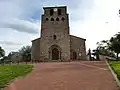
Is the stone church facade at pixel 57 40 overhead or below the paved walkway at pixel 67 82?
overhead

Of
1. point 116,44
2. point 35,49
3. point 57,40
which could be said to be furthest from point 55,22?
point 116,44

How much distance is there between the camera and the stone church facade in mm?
55000

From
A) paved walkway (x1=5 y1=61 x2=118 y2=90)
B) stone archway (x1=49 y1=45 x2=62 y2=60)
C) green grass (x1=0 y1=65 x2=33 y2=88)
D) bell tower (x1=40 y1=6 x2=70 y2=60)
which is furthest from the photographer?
bell tower (x1=40 y1=6 x2=70 y2=60)

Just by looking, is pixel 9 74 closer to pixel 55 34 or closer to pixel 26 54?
pixel 55 34

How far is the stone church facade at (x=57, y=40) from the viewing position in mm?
55000

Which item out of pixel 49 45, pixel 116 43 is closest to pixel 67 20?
pixel 49 45

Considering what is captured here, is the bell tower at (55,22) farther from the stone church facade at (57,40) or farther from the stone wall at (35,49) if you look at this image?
the stone wall at (35,49)

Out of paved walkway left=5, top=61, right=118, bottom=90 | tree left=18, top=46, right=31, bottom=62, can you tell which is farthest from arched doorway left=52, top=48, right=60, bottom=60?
paved walkway left=5, top=61, right=118, bottom=90

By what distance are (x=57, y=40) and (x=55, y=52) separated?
262 cm

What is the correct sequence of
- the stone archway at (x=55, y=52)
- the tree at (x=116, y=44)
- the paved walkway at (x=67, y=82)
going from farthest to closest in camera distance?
the stone archway at (x=55, y=52) → the tree at (x=116, y=44) → the paved walkway at (x=67, y=82)

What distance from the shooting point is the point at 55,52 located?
2190 inches

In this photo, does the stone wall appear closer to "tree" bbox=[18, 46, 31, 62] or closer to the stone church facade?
the stone church facade

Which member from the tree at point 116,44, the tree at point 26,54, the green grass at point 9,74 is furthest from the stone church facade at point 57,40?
the green grass at point 9,74

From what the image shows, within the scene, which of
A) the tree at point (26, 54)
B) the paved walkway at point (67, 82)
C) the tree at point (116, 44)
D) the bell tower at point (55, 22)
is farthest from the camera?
the tree at point (26, 54)
